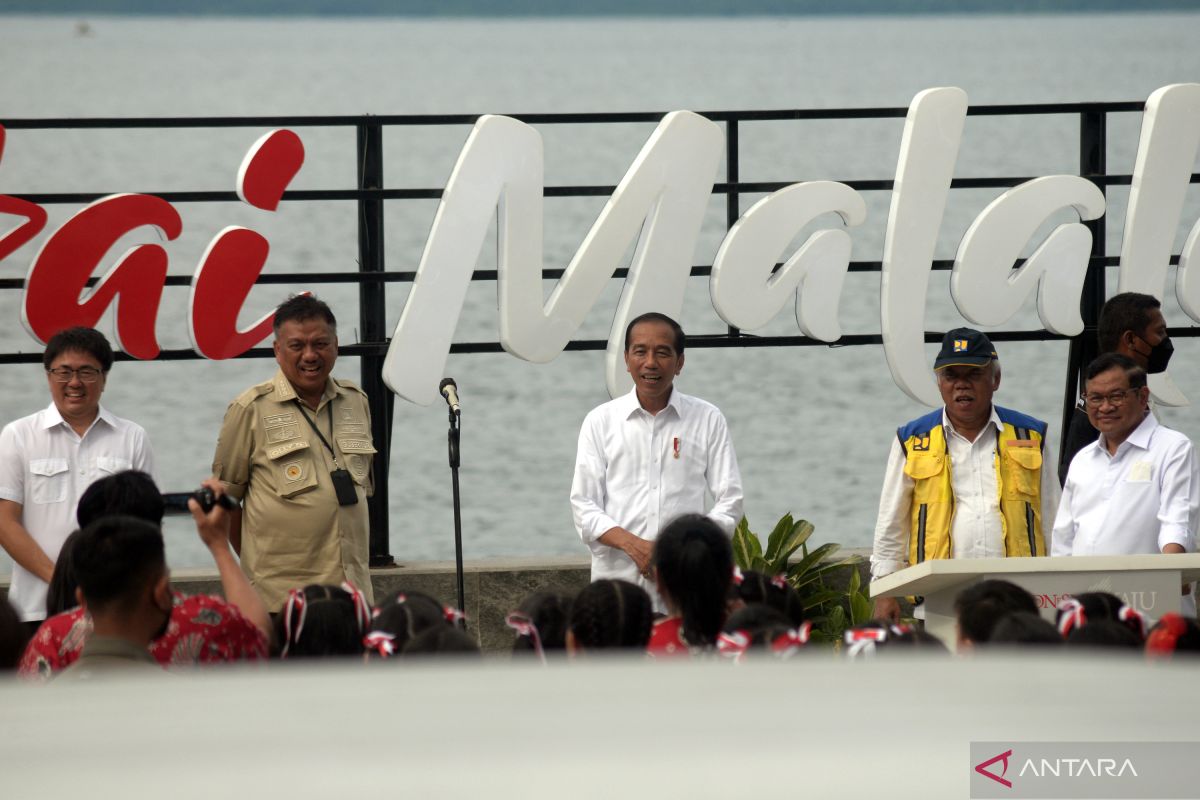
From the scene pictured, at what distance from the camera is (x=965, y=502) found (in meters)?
5.13

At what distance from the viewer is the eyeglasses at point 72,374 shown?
4879 millimetres

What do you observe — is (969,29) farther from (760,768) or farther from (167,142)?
(760,768)

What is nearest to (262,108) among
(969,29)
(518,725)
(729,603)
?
(969,29)

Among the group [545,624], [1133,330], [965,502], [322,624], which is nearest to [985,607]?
[545,624]

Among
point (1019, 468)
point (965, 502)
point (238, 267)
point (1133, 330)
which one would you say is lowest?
point (965, 502)

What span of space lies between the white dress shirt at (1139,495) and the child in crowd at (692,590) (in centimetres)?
150

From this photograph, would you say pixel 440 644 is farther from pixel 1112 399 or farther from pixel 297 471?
pixel 1112 399

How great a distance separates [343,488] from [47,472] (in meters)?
0.84

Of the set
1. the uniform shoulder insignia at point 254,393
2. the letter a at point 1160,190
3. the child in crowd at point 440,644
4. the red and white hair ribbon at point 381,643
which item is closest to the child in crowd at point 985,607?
the child in crowd at point 440,644

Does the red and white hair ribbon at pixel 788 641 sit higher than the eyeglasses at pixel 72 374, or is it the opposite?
the eyeglasses at pixel 72 374

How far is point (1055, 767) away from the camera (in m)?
1.24

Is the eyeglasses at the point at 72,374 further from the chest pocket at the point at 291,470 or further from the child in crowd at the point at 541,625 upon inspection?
the child in crowd at the point at 541,625

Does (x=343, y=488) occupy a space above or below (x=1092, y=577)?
above

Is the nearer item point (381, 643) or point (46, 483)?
Answer: point (381, 643)
